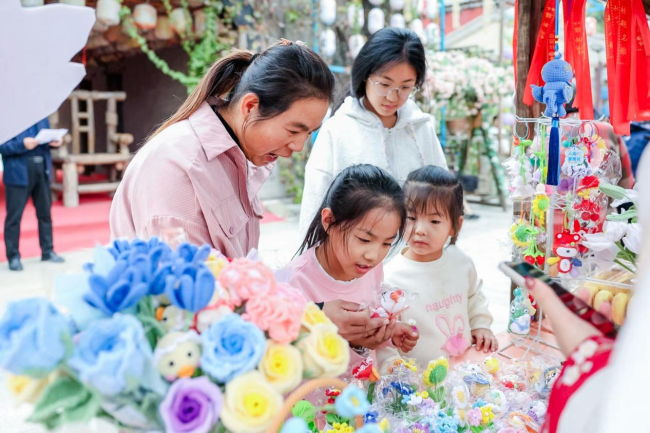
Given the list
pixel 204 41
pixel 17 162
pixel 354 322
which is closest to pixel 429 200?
pixel 354 322

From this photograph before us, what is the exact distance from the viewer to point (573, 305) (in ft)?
2.64

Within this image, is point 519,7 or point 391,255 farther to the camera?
point 519,7

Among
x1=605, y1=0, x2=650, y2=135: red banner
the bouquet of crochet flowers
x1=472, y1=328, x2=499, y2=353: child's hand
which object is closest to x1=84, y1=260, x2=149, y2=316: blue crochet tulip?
the bouquet of crochet flowers

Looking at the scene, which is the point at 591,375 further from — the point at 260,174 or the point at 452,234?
the point at 452,234

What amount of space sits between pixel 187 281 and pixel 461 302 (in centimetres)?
154

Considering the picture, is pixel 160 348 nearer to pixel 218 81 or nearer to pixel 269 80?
pixel 269 80

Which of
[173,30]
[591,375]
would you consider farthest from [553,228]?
[173,30]

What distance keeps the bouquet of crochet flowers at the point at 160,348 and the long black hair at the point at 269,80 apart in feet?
2.15

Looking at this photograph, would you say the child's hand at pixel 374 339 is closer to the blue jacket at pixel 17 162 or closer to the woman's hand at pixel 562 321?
the woman's hand at pixel 562 321

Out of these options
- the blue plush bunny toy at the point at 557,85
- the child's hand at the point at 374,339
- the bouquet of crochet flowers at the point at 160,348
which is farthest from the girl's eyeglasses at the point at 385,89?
the bouquet of crochet flowers at the point at 160,348

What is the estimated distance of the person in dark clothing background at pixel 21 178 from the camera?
4426 millimetres

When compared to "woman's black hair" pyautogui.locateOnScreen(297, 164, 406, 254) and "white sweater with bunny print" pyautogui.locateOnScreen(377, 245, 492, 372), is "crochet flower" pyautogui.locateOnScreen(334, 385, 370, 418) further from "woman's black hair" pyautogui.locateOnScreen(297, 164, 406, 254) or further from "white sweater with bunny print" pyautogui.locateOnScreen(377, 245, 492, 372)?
"white sweater with bunny print" pyautogui.locateOnScreen(377, 245, 492, 372)

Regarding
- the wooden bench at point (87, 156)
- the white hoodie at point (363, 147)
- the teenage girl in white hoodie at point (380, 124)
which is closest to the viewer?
the teenage girl in white hoodie at point (380, 124)

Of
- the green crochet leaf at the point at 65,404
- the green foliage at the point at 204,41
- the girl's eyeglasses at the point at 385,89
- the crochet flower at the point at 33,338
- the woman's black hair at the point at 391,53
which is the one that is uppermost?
the green foliage at the point at 204,41
